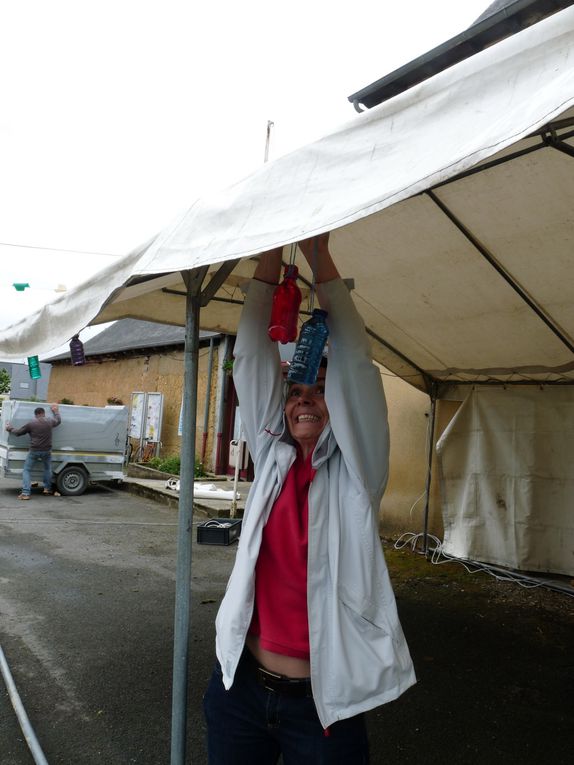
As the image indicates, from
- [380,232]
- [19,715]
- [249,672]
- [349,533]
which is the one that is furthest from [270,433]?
[19,715]

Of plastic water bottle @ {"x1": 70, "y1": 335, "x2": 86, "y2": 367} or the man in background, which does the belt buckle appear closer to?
plastic water bottle @ {"x1": 70, "y1": 335, "x2": 86, "y2": 367}

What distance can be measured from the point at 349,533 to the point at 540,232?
2.34 meters

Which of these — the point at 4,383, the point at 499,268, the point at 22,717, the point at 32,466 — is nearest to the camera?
the point at 22,717

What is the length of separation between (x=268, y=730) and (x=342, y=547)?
1.85 ft

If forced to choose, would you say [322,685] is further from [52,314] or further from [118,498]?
[118,498]

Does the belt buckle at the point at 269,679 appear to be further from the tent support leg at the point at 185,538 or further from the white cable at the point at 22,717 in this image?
the white cable at the point at 22,717

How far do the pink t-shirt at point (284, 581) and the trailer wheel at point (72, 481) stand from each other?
11188 mm

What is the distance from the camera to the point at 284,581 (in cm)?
172

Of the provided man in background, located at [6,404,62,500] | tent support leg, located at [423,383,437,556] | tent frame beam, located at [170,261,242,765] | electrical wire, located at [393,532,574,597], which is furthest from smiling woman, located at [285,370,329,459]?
man in background, located at [6,404,62,500]

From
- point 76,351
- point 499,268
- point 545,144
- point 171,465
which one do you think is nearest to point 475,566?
point 499,268

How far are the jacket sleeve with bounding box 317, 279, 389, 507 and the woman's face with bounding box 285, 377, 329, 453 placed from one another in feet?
0.37

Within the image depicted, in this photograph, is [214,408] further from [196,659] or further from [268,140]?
[268,140]

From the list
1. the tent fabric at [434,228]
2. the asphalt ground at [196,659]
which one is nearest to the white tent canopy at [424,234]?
the tent fabric at [434,228]

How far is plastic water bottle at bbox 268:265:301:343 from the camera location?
2047mm
